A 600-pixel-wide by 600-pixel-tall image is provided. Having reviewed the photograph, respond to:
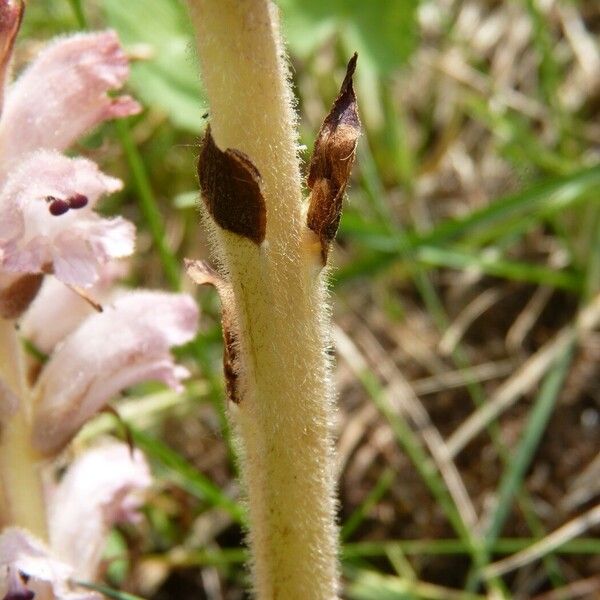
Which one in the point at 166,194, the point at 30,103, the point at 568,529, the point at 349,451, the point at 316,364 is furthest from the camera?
the point at 166,194

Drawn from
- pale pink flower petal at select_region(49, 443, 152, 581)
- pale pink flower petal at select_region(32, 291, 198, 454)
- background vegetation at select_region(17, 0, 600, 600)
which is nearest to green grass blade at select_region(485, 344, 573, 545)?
background vegetation at select_region(17, 0, 600, 600)

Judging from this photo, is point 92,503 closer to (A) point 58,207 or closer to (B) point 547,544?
(A) point 58,207

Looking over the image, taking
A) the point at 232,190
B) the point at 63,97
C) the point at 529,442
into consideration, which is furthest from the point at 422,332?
the point at 232,190

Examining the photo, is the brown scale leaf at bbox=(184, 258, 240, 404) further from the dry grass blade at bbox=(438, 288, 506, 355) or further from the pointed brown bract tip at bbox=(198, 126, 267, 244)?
the dry grass blade at bbox=(438, 288, 506, 355)

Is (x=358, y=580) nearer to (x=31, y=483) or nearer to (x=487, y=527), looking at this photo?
(x=487, y=527)

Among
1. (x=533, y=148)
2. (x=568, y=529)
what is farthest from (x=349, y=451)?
(x=533, y=148)
